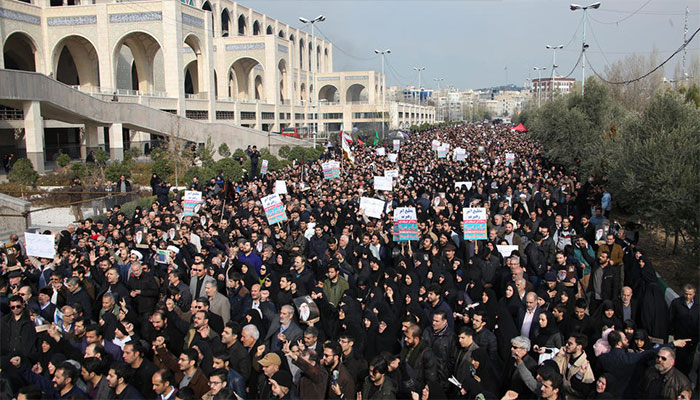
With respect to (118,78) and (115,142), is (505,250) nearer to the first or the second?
(115,142)

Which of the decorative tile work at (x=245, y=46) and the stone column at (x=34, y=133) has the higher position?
the decorative tile work at (x=245, y=46)

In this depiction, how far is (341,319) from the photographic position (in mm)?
6027

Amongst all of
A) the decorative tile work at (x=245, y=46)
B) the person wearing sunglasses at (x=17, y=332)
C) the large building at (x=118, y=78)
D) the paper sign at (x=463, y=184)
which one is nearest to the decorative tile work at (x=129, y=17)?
the large building at (x=118, y=78)

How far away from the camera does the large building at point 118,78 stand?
26.7 meters

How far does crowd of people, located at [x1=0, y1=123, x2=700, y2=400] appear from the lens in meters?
4.53

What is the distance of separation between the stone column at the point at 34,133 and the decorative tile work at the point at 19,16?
457 inches

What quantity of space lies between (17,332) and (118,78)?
3890cm

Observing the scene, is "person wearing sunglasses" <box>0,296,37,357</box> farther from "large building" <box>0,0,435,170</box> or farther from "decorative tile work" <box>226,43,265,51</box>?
"decorative tile work" <box>226,43,265,51</box>

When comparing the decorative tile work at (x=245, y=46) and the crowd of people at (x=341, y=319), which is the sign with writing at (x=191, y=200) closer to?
the crowd of people at (x=341, y=319)

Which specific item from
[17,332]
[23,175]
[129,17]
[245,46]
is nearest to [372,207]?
[17,332]

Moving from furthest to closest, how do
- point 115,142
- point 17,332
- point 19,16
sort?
1. point 19,16
2. point 115,142
3. point 17,332

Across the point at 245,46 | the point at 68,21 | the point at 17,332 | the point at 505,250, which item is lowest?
the point at 17,332

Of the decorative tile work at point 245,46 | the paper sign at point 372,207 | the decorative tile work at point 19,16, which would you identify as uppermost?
the decorative tile work at point 245,46

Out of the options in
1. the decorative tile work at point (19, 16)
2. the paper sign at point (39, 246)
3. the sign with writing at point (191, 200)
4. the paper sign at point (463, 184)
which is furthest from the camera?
the decorative tile work at point (19, 16)
